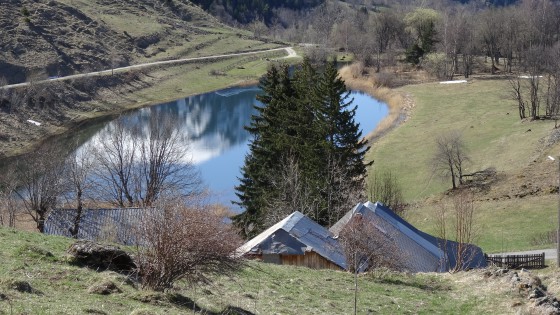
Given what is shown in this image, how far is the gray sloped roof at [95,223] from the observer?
23281mm

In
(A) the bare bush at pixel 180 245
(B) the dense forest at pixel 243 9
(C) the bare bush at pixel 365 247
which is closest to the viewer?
(A) the bare bush at pixel 180 245

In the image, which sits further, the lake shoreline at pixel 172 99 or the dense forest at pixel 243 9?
the dense forest at pixel 243 9

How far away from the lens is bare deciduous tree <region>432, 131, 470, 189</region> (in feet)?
156

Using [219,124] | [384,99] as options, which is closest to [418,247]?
[219,124]

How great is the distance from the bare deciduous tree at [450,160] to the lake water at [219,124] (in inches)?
577

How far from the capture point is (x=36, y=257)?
49.7ft

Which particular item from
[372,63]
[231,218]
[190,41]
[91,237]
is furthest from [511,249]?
[190,41]

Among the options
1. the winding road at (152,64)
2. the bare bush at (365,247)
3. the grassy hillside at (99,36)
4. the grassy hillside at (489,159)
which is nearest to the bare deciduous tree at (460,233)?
the grassy hillside at (489,159)

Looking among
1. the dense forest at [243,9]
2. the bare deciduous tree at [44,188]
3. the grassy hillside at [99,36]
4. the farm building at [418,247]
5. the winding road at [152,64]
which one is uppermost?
the dense forest at [243,9]

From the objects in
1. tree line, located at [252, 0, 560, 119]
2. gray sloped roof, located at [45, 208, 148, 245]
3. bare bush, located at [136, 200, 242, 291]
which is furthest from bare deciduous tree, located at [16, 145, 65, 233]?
tree line, located at [252, 0, 560, 119]

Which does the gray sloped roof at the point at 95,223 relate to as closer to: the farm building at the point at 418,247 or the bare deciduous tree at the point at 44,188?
the bare deciduous tree at the point at 44,188

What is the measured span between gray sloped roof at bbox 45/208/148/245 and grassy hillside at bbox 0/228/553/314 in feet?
14.1

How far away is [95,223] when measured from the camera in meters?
25.4

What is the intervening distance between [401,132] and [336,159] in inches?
→ 1080
